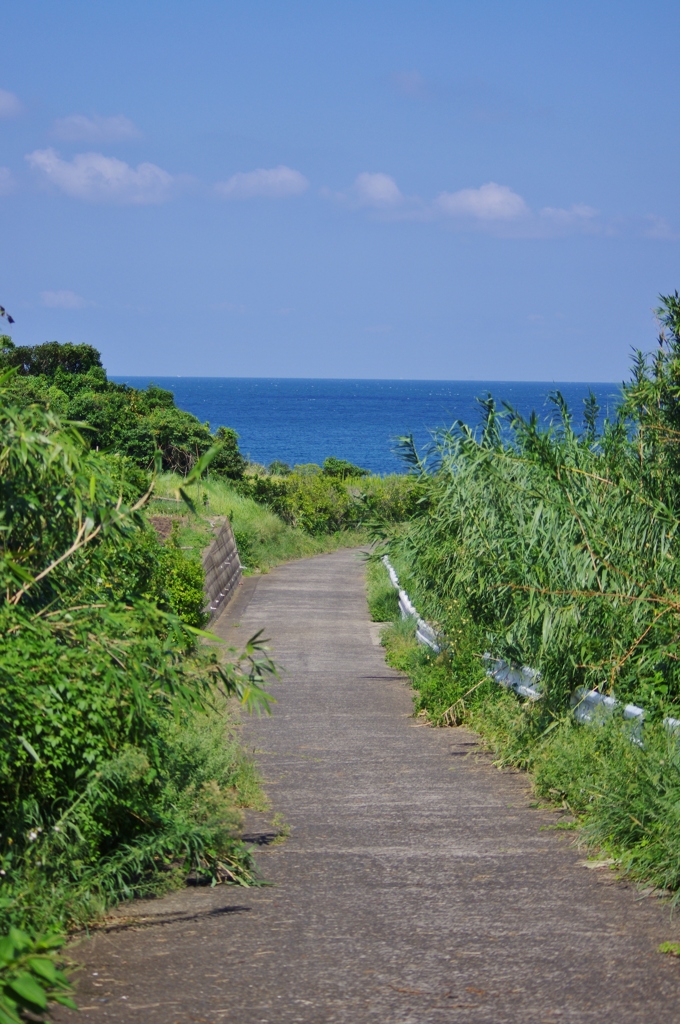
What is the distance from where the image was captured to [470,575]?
1008cm

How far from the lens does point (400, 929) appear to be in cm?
504

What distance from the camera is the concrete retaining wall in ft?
68.1

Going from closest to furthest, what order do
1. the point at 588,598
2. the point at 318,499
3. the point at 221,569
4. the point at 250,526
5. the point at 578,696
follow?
the point at 588,598 < the point at 578,696 < the point at 221,569 < the point at 250,526 < the point at 318,499

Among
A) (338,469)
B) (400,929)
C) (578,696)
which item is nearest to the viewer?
(400,929)

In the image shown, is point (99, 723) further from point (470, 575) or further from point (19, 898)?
point (470, 575)

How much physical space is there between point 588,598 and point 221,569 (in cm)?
1559

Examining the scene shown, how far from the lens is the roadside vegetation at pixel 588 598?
6441 mm

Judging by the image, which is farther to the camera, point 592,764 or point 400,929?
point 592,764

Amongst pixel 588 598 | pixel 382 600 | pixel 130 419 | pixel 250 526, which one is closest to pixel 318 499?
pixel 250 526

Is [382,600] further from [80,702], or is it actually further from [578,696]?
[80,702]

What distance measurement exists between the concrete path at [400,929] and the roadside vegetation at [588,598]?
40 cm

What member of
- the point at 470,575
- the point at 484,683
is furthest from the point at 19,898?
the point at 484,683

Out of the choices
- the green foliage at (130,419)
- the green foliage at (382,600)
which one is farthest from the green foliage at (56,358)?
the green foliage at (382,600)

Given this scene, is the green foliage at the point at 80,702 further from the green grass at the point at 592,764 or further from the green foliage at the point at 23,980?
the green grass at the point at 592,764
